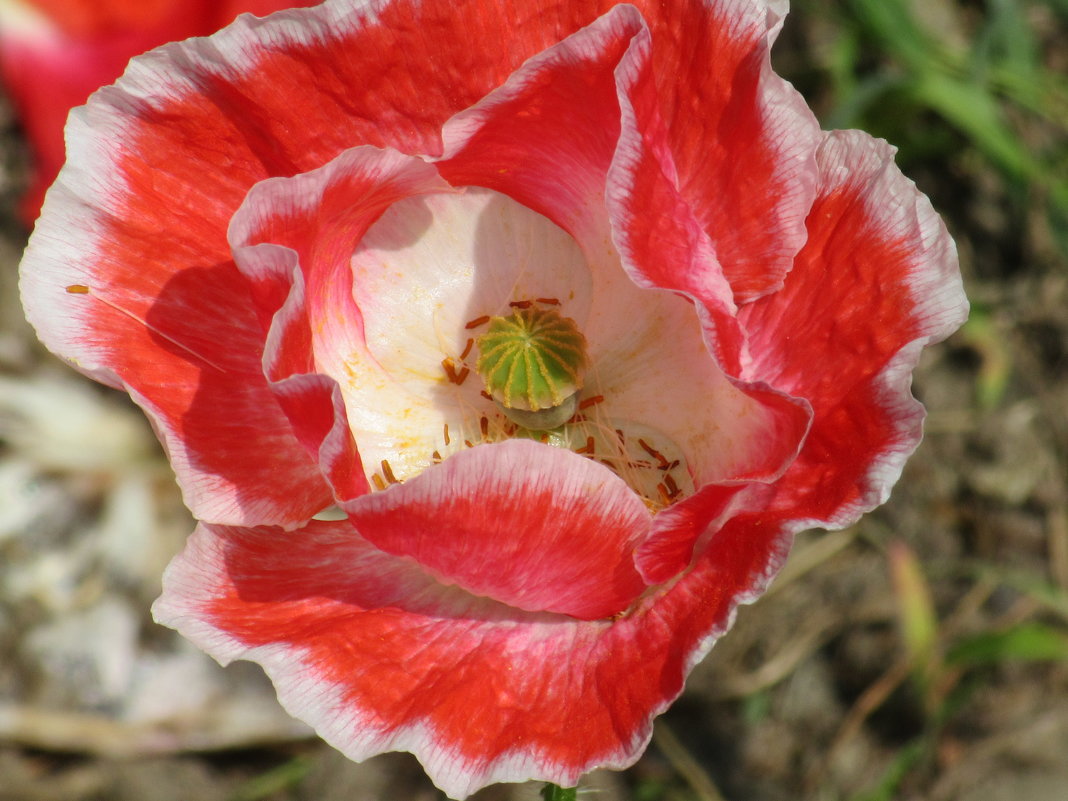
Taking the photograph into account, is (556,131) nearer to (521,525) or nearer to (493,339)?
(493,339)

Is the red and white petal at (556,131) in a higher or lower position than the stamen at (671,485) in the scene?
higher

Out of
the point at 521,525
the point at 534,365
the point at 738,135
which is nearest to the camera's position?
the point at 521,525

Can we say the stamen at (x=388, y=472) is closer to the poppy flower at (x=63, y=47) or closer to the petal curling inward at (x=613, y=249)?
the petal curling inward at (x=613, y=249)

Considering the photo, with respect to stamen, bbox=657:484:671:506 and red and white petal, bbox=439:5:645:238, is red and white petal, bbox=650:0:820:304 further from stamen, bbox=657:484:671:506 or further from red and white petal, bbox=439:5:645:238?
stamen, bbox=657:484:671:506

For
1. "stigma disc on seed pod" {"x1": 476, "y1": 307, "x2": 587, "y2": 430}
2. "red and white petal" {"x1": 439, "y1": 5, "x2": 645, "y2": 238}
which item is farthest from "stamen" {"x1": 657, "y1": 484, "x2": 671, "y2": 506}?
"red and white petal" {"x1": 439, "y1": 5, "x2": 645, "y2": 238}

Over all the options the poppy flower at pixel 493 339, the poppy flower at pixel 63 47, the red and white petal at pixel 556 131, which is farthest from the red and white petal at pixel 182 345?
the poppy flower at pixel 63 47

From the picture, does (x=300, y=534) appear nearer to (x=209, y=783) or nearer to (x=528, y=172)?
(x=528, y=172)

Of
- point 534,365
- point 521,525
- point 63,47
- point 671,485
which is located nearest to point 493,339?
point 534,365
